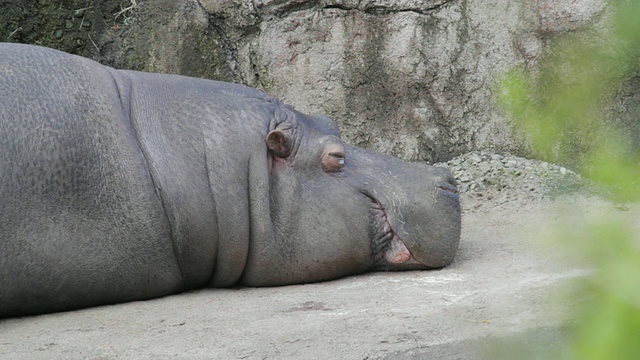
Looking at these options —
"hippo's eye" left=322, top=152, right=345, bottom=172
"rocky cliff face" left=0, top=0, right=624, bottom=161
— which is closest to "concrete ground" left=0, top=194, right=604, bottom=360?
"hippo's eye" left=322, top=152, right=345, bottom=172

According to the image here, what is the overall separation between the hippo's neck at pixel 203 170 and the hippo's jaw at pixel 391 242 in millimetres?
505

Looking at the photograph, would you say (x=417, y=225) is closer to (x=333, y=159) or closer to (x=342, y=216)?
(x=342, y=216)

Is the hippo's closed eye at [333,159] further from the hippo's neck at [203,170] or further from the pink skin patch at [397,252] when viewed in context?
the pink skin patch at [397,252]

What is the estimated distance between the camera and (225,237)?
386 centimetres

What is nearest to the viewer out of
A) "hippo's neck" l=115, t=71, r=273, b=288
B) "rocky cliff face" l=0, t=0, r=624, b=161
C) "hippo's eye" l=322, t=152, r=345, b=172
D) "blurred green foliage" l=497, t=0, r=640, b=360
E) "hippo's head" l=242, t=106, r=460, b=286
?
Answer: "blurred green foliage" l=497, t=0, r=640, b=360

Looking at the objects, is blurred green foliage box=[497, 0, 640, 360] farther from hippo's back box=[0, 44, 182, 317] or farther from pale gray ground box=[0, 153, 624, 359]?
hippo's back box=[0, 44, 182, 317]

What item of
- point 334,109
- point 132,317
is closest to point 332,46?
point 334,109

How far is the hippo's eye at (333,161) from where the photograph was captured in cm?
411

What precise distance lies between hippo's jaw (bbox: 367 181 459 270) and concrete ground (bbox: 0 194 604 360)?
0.20 ft

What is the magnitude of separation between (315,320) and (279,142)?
1071 millimetres

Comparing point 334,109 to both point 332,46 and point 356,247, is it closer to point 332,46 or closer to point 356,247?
point 332,46

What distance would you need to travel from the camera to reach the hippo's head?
3.96 meters

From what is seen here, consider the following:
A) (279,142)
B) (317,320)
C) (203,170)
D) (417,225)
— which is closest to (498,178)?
(417,225)

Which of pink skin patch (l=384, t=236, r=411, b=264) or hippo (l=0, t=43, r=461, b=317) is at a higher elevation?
hippo (l=0, t=43, r=461, b=317)
